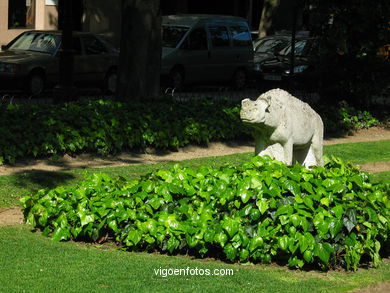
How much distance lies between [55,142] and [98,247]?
184 inches

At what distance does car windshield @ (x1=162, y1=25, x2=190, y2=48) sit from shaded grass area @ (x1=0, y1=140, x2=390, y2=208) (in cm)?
903

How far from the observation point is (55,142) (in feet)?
40.7

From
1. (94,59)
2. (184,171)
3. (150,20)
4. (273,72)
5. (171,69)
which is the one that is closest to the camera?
(184,171)

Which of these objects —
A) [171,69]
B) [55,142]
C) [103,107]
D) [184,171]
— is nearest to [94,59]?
[171,69]

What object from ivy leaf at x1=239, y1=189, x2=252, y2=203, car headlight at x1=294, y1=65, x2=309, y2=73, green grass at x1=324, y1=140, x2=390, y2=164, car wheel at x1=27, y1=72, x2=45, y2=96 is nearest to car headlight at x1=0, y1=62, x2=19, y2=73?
car wheel at x1=27, y1=72, x2=45, y2=96

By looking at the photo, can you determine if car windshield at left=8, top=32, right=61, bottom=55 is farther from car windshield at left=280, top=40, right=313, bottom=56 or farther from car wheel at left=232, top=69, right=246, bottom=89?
car windshield at left=280, top=40, right=313, bottom=56

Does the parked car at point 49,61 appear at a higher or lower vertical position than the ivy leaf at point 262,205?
lower

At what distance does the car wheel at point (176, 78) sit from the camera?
23750mm

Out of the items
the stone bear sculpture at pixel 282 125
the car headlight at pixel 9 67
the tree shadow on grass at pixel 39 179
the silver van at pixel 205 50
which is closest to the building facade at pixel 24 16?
the silver van at pixel 205 50

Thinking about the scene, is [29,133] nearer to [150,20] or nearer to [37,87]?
[150,20]

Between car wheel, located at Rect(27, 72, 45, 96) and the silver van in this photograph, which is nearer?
car wheel, located at Rect(27, 72, 45, 96)

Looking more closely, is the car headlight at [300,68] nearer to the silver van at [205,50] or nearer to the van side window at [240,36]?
the silver van at [205,50]

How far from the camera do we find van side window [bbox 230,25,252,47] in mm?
25656

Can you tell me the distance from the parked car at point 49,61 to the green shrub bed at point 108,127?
6.26 m
